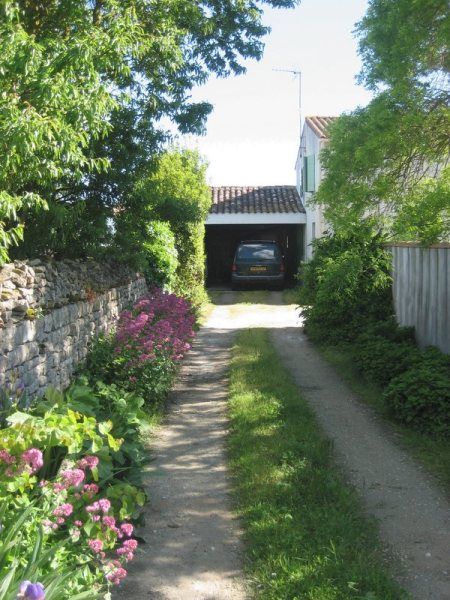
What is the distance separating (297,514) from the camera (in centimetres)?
493

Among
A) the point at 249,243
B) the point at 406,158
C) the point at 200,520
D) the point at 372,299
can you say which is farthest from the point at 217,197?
the point at 200,520

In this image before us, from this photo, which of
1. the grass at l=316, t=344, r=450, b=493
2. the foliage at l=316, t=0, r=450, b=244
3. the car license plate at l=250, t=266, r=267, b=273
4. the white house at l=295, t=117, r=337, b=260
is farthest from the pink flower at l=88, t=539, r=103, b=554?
the car license plate at l=250, t=266, r=267, b=273

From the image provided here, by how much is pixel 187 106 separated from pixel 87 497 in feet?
25.6

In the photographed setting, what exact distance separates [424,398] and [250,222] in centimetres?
1798

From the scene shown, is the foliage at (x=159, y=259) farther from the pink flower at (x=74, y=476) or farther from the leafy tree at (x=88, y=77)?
the pink flower at (x=74, y=476)

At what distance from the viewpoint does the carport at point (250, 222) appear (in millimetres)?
25016

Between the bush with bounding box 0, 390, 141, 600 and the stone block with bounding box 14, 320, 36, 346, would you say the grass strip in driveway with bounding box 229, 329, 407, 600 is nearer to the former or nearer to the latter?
the bush with bounding box 0, 390, 141, 600

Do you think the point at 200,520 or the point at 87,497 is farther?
the point at 200,520

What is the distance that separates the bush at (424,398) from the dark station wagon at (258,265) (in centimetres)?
1554

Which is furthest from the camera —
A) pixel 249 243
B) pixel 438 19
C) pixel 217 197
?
pixel 217 197

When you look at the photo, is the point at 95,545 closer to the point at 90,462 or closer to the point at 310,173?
the point at 90,462

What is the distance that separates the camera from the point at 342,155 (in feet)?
28.2

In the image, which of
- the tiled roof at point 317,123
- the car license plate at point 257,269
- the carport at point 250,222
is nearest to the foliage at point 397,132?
the tiled roof at point 317,123

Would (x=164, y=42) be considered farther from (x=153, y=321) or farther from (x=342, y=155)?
(x=153, y=321)
